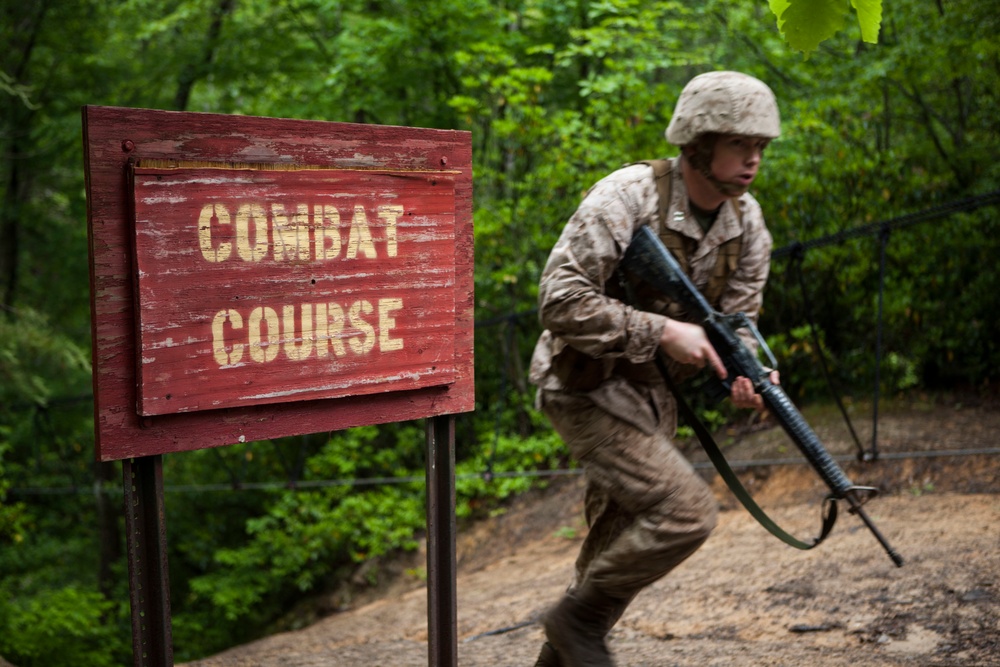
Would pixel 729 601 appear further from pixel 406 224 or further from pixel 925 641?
pixel 406 224

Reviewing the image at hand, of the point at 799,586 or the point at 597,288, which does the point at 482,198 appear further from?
the point at 597,288

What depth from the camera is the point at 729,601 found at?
3770 millimetres

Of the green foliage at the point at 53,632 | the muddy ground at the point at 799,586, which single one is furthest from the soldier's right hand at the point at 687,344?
the green foliage at the point at 53,632

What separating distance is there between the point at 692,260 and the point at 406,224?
0.99m

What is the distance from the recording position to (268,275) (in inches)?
81.0

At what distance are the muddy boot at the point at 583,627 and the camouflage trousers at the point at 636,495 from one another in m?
0.06

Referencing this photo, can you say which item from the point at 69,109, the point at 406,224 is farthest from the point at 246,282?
the point at 69,109

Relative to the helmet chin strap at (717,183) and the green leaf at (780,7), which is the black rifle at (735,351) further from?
the green leaf at (780,7)

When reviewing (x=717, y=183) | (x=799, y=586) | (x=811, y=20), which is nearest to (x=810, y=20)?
(x=811, y=20)

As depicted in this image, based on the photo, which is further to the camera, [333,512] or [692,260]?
[333,512]

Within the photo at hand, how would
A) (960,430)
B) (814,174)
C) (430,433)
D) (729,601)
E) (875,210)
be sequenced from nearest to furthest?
(430,433), (729,601), (960,430), (875,210), (814,174)

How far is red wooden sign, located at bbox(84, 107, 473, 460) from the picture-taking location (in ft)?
6.15

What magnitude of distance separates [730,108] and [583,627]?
1586 millimetres

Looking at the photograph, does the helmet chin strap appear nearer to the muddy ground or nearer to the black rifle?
the black rifle
